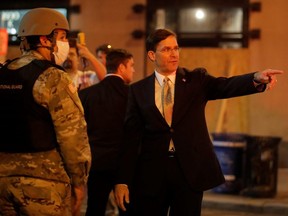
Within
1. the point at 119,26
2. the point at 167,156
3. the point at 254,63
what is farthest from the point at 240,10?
the point at 167,156

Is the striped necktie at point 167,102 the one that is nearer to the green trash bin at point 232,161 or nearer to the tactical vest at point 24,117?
the tactical vest at point 24,117

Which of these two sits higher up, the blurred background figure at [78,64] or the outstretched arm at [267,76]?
the outstretched arm at [267,76]

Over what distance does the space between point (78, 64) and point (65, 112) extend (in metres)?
Result: 3.95

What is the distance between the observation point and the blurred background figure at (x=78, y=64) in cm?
751

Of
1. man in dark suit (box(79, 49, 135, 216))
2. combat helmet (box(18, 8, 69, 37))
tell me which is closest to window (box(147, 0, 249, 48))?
man in dark suit (box(79, 49, 135, 216))

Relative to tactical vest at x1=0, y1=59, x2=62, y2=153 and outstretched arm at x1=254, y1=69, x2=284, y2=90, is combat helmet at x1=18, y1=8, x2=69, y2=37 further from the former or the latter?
outstretched arm at x1=254, y1=69, x2=284, y2=90

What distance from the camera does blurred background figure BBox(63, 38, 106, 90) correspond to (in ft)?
24.6

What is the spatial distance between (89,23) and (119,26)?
2.61 ft

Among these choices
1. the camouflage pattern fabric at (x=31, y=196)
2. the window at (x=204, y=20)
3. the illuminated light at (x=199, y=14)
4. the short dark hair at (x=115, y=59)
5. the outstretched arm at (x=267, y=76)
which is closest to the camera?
the camouflage pattern fabric at (x=31, y=196)

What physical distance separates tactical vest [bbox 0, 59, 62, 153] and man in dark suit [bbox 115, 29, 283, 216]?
1.07m

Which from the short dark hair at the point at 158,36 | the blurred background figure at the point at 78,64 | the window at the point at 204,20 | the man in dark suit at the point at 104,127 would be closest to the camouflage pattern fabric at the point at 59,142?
the short dark hair at the point at 158,36

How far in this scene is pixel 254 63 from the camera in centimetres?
1539

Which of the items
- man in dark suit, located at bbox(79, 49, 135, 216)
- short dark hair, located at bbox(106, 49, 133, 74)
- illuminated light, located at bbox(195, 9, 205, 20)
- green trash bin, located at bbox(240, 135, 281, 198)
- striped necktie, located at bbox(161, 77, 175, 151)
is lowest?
green trash bin, located at bbox(240, 135, 281, 198)

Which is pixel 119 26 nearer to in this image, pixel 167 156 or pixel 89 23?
pixel 89 23
